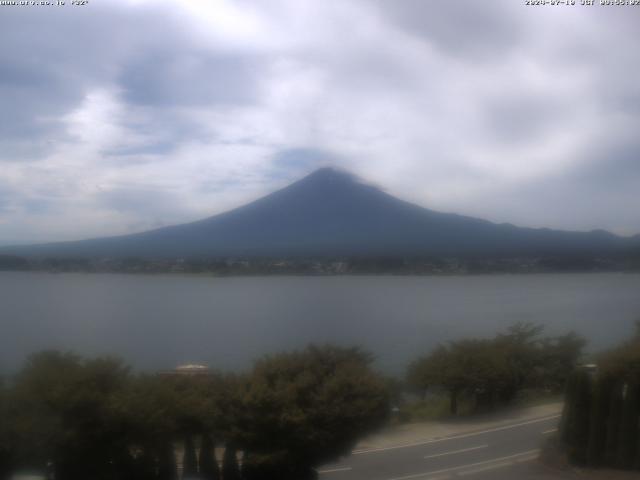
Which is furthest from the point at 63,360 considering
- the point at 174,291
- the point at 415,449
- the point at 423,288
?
the point at 423,288

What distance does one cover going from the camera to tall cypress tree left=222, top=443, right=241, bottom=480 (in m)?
11.3

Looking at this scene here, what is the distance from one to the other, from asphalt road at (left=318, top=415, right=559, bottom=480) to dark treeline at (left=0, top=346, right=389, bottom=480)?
1026mm

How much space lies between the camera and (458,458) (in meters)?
13.0

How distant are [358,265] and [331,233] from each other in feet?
17.9

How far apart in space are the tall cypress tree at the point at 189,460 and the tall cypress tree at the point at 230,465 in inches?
20.7

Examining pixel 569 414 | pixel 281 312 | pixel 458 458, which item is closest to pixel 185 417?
pixel 458 458

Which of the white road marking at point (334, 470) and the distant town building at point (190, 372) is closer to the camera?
the distant town building at point (190, 372)

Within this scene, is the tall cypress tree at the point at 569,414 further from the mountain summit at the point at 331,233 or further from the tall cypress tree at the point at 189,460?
the mountain summit at the point at 331,233

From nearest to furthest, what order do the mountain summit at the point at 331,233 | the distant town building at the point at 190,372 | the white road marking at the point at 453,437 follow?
1. the distant town building at the point at 190,372
2. the white road marking at the point at 453,437
3. the mountain summit at the point at 331,233

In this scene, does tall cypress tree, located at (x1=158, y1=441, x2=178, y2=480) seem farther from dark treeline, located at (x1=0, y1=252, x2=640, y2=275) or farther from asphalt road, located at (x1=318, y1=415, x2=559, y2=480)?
dark treeline, located at (x1=0, y1=252, x2=640, y2=275)

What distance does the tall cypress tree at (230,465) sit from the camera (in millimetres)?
11289

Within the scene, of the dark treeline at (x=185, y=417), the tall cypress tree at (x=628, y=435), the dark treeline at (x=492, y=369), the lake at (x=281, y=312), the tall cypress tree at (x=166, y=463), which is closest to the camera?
the dark treeline at (x=185, y=417)

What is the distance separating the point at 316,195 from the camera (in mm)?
30766

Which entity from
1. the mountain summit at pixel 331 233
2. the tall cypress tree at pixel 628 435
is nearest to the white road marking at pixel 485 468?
the tall cypress tree at pixel 628 435
